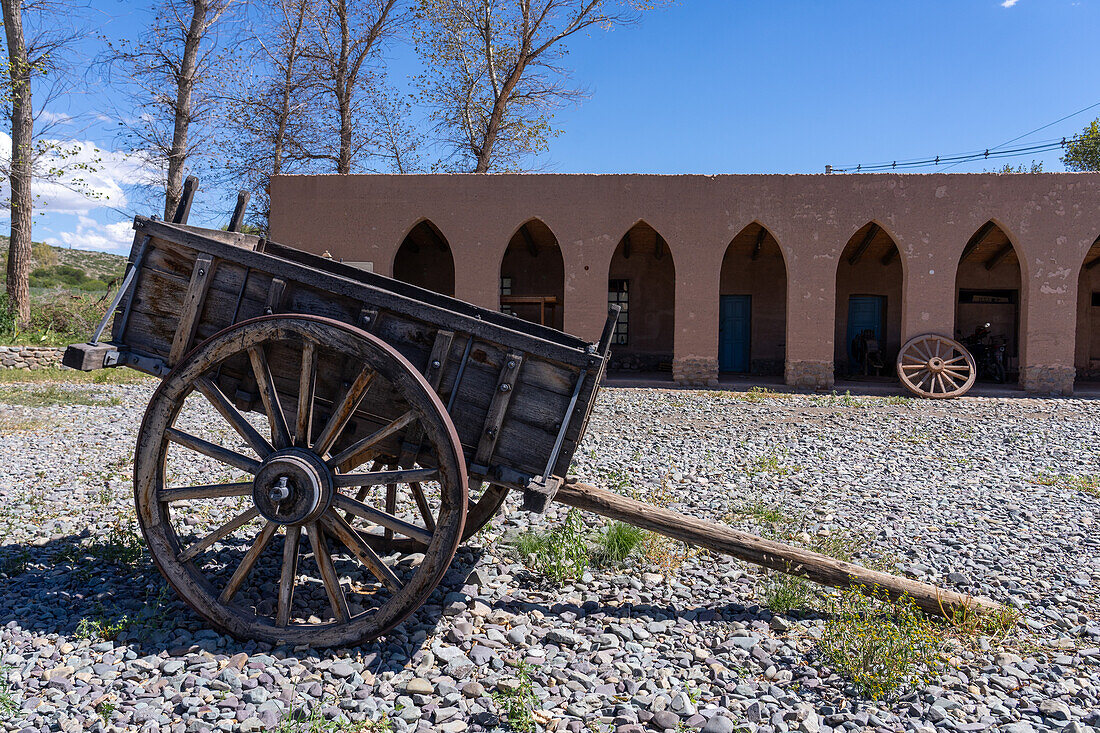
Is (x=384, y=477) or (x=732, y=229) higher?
(x=732, y=229)

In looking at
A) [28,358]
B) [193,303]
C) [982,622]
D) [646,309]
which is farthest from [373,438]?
[646,309]

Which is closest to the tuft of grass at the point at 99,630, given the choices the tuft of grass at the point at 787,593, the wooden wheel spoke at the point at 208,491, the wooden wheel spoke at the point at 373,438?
the wooden wheel spoke at the point at 208,491

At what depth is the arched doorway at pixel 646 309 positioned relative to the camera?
17.4 meters

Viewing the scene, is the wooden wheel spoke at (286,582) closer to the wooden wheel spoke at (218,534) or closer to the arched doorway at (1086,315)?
the wooden wheel spoke at (218,534)

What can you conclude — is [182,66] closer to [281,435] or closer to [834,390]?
[834,390]

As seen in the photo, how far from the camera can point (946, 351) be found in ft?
44.5

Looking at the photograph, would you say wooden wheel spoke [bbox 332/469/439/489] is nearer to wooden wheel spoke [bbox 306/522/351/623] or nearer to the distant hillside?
wooden wheel spoke [bbox 306/522/351/623]

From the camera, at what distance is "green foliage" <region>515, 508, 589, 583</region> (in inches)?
156

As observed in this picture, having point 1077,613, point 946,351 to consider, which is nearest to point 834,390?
point 946,351

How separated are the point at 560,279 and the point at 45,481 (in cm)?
1309

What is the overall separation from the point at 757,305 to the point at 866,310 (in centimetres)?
272

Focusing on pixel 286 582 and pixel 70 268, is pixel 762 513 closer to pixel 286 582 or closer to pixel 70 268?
pixel 286 582

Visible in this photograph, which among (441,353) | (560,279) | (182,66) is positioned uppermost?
(182,66)

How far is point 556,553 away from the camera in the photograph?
13.1 ft
